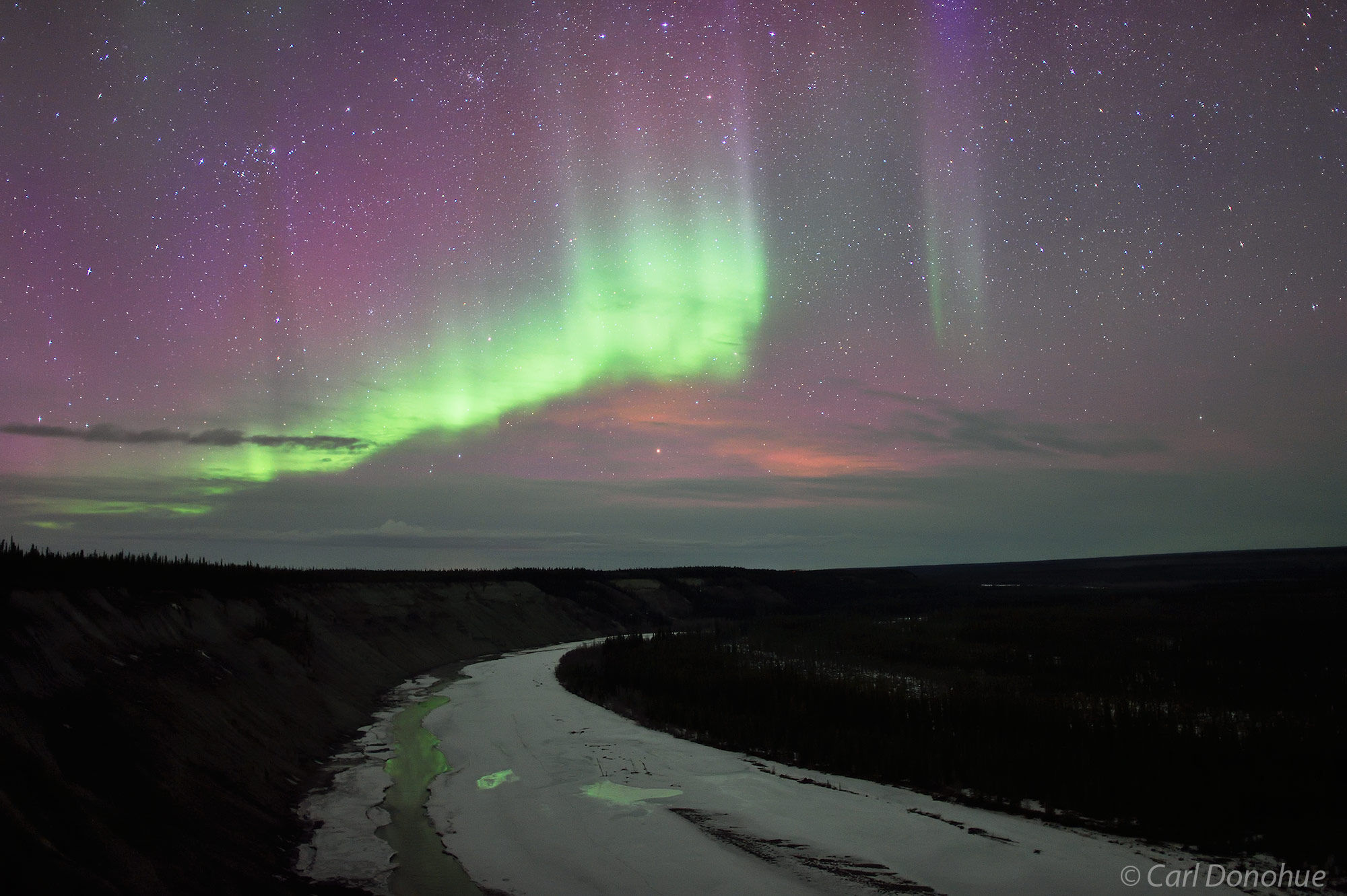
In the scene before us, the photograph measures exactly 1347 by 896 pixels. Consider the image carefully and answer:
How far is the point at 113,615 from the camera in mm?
20703

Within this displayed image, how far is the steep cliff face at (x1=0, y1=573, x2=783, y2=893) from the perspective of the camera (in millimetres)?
10117

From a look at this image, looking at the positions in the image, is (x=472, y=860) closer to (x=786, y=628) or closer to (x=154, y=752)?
(x=154, y=752)

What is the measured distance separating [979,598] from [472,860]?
9691 centimetres


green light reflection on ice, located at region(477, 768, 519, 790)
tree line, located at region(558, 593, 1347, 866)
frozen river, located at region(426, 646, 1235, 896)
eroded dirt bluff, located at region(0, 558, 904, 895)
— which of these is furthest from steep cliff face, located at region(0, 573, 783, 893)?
tree line, located at region(558, 593, 1347, 866)

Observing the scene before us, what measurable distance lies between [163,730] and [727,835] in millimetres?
11428

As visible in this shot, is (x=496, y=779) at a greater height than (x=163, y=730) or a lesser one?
lesser

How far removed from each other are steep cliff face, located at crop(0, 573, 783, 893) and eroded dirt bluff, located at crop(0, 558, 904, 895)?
4cm

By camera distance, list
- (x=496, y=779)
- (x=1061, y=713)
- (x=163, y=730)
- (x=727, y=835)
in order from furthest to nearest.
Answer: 1. (x=1061, y=713)
2. (x=496, y=779)
3. (x=163, y=730)
4. (x=727, y=835)

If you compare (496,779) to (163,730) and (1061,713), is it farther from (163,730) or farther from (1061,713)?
(1061,713)

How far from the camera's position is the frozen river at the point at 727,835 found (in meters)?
11.6

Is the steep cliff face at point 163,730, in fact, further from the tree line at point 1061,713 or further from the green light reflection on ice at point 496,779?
the tree line at point 1061,713

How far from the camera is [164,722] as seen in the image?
51.5 feet

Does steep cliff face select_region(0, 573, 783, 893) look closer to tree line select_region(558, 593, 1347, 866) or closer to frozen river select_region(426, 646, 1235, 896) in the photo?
frozen river select_region(426, 646, 1235, 896)

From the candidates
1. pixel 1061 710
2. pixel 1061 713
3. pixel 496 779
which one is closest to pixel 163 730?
pixel 496 779
